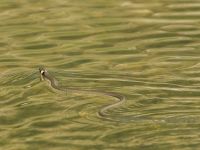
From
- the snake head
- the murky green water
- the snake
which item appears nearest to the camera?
the murky green water

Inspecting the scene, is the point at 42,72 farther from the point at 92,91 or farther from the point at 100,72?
the point at 92,91

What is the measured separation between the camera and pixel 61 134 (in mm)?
9914

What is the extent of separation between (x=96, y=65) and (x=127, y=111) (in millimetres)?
2541

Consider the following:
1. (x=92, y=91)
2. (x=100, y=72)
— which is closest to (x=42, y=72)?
(x=100, y=72)

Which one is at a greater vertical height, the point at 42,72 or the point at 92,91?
the point at 42,72

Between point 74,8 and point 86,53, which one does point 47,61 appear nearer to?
point 86,53

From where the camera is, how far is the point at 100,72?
41.6ft

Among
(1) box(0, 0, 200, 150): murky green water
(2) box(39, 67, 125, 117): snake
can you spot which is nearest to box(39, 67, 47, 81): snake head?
(2) box(39, 67, 125, 117): snake

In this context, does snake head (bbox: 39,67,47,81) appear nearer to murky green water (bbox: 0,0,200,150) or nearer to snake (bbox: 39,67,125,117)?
snake (bbox: 39,67,125,117)

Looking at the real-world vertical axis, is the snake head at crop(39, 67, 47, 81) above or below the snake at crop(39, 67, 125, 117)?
above

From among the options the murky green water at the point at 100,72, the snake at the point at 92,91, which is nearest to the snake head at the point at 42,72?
the snake at the point at 92,91

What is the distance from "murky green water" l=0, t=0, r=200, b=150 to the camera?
32.1ft

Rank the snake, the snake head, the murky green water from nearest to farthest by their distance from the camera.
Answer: the murky green water, the snake, the snake head

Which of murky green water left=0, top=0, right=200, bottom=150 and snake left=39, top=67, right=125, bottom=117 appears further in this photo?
snake left=39, top=67, right=125, bottom=117
